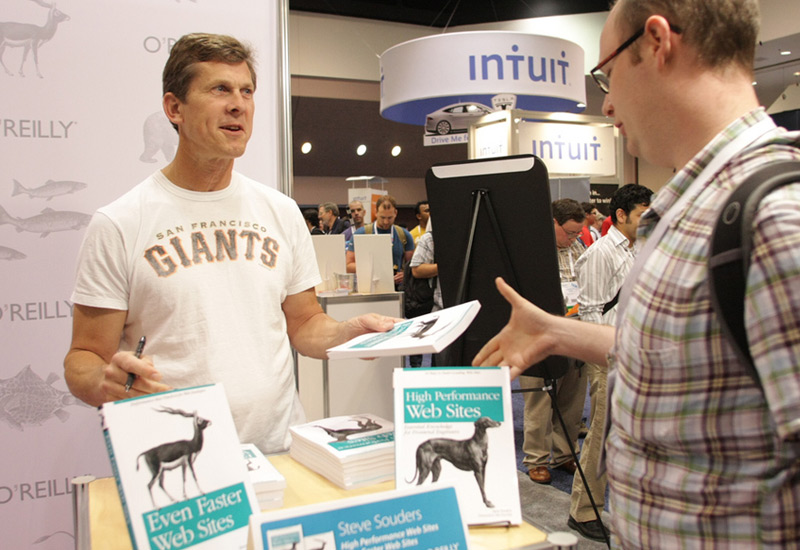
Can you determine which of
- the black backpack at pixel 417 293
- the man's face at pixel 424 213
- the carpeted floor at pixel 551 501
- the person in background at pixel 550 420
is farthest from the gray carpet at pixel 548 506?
the man's face at pixel 424 213

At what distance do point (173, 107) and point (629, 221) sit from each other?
9.76ft

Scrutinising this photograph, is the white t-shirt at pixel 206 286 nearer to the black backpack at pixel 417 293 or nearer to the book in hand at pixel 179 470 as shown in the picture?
the book in hand at pixel 179 470

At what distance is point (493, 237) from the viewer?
2.67 m

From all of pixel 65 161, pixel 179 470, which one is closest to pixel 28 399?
pixel 65 161

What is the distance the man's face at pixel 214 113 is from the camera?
167cm

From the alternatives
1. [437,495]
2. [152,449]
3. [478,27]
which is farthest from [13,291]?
[478,27]

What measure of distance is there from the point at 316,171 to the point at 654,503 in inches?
565

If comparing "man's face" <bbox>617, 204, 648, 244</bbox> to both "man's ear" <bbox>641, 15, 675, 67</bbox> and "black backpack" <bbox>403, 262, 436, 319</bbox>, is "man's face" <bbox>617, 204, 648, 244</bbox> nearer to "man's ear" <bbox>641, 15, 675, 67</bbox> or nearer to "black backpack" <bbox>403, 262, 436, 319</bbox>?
"black backpack" <bbox>403, 262, 436, 319</bbox>

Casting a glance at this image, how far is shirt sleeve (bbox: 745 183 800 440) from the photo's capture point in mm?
695

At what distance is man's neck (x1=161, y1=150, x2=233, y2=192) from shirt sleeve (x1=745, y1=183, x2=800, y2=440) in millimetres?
1358

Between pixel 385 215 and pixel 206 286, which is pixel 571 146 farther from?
pixel 206 286

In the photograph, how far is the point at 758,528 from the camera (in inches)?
31.4

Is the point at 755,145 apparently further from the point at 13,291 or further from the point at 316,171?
the point at 316,171

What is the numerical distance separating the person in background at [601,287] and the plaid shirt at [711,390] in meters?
2.65
